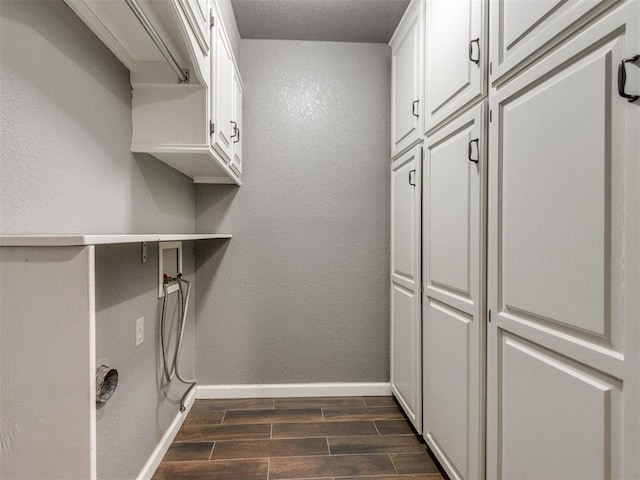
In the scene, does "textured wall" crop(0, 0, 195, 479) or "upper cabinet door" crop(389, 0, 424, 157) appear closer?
"textured wall" crop(0, 0, 195, 479)

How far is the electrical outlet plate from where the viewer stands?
1.72 meters

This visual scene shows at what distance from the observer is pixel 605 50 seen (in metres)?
0.76

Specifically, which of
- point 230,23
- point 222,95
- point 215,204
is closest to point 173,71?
point 222,95

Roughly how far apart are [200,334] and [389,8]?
2493 mm

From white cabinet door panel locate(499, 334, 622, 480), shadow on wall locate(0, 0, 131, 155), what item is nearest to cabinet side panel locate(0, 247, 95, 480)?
shadow on wall locate(0, 0, 131, 155)

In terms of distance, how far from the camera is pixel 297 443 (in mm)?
1875

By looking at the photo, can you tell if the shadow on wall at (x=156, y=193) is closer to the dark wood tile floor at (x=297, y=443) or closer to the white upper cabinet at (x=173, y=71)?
the white upper cabinet at (x=173, y=71)

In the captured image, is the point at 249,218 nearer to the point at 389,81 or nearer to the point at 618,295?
the point at 389,81

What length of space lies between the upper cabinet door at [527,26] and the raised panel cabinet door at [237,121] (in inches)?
55.1

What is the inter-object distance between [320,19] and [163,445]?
2.67 meters

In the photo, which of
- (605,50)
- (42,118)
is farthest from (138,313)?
(605,50)

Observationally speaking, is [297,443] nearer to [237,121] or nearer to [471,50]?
[237,121]

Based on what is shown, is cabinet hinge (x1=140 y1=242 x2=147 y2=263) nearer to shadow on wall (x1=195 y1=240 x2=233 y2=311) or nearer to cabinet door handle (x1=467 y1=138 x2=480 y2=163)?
shadow on wall (x1=195 y1=240 x2=233 y2=311)

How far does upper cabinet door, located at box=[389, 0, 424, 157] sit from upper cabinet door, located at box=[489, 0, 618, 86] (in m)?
0.70
